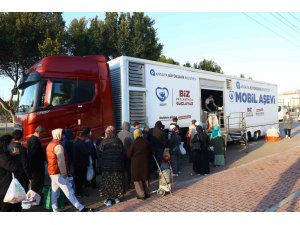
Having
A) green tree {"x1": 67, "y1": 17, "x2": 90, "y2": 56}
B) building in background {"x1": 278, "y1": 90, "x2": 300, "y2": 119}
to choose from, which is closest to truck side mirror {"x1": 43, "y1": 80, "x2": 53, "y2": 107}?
green tree {"x1": 67, "y1": 17, "x2": 90, "y2": 56}

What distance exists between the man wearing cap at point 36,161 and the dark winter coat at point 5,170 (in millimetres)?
1361

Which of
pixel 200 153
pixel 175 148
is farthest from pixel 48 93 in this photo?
pixel 200 153

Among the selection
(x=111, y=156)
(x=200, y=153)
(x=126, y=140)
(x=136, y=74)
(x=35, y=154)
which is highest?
(x=136, y=74)

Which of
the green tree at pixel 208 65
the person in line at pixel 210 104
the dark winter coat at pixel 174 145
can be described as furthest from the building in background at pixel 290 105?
the dark winter coat at pixel 174 145

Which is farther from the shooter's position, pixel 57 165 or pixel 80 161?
pixel 80 161

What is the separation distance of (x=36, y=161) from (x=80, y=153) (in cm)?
110

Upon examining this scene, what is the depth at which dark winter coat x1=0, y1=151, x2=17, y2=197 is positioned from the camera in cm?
480

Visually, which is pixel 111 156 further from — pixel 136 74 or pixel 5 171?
pixel 136 74

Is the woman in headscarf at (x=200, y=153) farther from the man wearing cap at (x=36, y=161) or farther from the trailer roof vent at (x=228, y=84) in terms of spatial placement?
the trailer roof vent at (x=228, y=84)

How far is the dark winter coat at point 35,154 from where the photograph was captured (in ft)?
20.5

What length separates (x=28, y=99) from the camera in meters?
8.32

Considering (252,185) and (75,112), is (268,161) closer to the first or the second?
(252,185)

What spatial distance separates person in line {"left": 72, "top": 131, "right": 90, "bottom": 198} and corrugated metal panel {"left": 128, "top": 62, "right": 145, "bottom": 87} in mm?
2999
